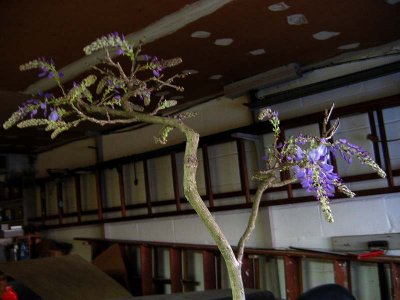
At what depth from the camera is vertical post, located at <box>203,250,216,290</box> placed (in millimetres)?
3232

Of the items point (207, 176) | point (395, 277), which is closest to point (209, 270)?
point (207, 176)

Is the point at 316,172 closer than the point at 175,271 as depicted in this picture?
Yes

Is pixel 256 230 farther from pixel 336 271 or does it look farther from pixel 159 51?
pixel 159 51

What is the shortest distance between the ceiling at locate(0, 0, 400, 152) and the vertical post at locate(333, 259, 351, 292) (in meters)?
1.32

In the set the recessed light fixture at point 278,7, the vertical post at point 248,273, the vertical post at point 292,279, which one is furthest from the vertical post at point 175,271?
the recessed light fixture at point 278,7

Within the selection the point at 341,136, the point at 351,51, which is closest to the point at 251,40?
the point at 351,51

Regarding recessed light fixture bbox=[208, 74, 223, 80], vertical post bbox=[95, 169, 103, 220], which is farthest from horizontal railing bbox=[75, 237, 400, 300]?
recessed light fixture bbox=[208, 74, 223, 80]

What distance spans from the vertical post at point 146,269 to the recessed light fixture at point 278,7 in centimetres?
255

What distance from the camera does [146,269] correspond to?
377 centimetres

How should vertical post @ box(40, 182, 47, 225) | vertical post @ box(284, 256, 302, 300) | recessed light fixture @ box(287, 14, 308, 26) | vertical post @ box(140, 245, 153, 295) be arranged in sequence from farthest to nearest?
vertical post @ box(40, 182, 47, 225) < vertical post @ box(140, 245, 153, 295) < vertical post @ box(284, 256, 302, 300) < recessed light fixture @ box(287, 14, 308, 26)

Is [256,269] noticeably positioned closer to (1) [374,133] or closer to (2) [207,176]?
(2) [207,176]

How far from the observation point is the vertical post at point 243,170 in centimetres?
313

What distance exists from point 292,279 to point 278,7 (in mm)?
1713

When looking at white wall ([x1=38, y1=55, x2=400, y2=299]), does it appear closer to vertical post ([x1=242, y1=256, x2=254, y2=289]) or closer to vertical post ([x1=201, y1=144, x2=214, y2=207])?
vertical post ([x1=201, y1=144, x2=214, y2=207])
